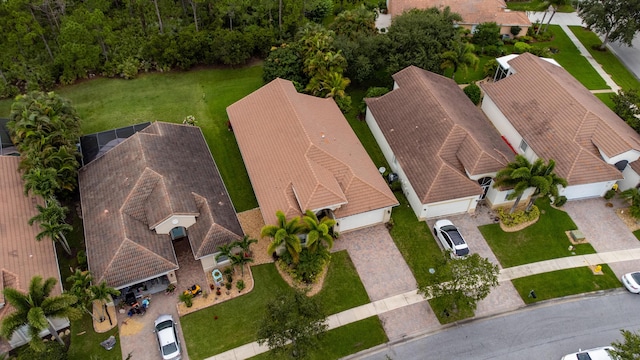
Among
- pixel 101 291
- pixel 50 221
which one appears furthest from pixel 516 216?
pixel 50 221

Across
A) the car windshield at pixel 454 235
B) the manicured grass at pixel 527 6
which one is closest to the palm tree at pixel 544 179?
the car windshield at pixel 454 235

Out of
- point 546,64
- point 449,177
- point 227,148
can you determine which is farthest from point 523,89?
point 227,148

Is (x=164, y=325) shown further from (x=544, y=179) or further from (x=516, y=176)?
(x=544, y=179)

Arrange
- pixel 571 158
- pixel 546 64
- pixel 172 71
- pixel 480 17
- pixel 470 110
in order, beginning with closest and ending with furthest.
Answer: pixel 571 158
pixel 470 110
pixel 546 64
pixel 172 71
pixel 480 17

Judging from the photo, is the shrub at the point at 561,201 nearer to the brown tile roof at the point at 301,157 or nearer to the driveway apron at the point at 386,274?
the brown tile roof at the point at 301,157

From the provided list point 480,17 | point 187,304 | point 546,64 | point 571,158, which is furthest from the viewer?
point 480,17

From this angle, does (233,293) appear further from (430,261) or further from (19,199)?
(19,199)

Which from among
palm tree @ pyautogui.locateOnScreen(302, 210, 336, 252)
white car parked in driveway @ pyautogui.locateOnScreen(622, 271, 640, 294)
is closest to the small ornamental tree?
palm tree @ pyautogui.locateOnScreen(302, 210, 336, 252)

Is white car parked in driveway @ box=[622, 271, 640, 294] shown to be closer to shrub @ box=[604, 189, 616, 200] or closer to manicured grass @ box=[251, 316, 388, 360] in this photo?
shrub @ box=[604, 189, 616, 200]
